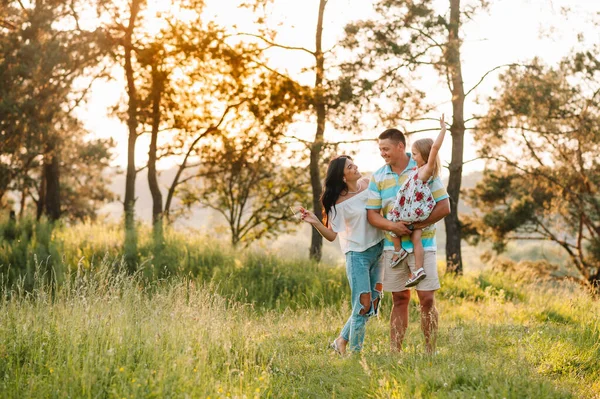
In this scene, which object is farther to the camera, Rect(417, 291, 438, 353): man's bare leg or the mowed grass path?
Rect(417, 291, 438, 353): man's bare leg

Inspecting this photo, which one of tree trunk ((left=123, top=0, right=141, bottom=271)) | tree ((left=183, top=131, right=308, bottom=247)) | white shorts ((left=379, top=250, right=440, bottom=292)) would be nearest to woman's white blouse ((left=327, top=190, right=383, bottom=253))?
white shorts ((left=379, top=250, right=440, bottom=292))

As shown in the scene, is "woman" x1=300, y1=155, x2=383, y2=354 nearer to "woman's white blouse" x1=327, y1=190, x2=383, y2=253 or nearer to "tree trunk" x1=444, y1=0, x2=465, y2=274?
"woman's white blouse" x1=327, y1=190, x2=383, y2=253

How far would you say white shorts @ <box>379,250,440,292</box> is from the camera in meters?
5.79

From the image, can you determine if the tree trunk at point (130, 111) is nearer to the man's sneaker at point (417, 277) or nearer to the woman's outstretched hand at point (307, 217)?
the woman's outstretched hand at point (307, 217)

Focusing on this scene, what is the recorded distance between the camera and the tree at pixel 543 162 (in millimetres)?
15062

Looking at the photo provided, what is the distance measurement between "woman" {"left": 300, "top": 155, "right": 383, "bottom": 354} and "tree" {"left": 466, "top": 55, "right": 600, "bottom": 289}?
9277 mm

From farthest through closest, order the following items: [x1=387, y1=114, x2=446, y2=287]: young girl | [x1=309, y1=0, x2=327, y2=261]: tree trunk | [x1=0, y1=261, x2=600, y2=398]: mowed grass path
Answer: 1. [x1=309, y1=0, x2=327, y2=261]: tree trunk
2. [x1=387, y1=114, x2=446, y2=287]: young girl
3. [x1=0, y1=261, x2=600, y2=398]: mowed grass path

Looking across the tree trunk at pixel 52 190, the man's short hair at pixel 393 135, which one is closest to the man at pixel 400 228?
the man's short hair at pixel 393 135

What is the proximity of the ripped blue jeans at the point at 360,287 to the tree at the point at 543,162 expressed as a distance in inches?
364

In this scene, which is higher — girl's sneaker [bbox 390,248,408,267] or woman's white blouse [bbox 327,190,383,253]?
woman's white blouse [bbox 327,190,383,253]

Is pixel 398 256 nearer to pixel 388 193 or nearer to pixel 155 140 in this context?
pixel 388 193

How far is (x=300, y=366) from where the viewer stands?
6008mm

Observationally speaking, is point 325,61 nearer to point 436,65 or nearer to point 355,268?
point 436,65

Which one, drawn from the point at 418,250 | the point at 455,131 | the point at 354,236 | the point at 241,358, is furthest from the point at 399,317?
the point at 455,131
